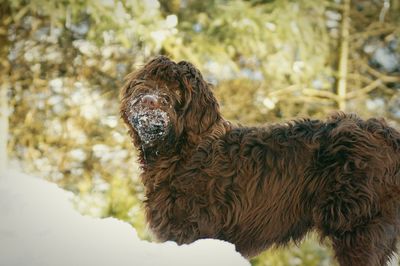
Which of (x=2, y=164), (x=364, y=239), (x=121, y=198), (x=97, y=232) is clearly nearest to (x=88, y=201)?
(x=121, y=198)

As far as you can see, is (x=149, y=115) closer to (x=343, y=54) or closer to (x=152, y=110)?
(x=152, y=110)

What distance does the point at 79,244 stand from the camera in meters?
3.96

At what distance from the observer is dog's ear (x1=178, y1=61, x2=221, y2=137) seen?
13.9ft

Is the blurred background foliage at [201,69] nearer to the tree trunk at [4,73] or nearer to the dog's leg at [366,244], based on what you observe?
the tree trunk at [4,73]

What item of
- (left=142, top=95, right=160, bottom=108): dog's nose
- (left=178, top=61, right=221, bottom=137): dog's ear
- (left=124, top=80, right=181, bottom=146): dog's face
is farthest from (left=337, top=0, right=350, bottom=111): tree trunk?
(left=142, top=95, right=160, bottom=108): dog's nose

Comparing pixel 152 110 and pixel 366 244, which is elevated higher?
pixel 152 110

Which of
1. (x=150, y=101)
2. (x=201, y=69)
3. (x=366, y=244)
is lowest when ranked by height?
(x=201, y=69)

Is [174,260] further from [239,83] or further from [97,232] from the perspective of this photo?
[239,83]

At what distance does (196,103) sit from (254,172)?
593 millimetres

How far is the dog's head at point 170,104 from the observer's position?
4098 mm

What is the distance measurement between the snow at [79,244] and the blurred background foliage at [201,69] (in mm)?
5101

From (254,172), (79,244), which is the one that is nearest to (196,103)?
(254,172)

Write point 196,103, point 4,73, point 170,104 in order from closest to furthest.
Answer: point 170,104 → point 196,103 → point 4,73

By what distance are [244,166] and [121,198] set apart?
17.1 ft
